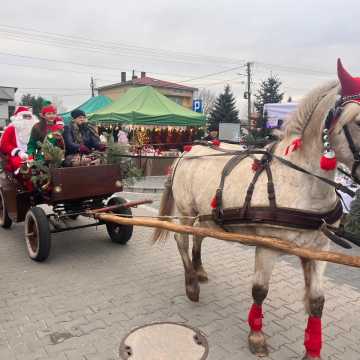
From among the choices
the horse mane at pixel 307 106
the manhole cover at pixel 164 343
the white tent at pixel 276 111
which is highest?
the white tent at pixel 276 111

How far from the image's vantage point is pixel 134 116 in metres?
12.6

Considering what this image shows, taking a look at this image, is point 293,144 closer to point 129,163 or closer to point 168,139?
point 129,163

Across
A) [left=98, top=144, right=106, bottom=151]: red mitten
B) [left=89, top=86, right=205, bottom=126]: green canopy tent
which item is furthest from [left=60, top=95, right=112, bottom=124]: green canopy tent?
[left=98, top=144, right=106, bottom=151]: red mitten

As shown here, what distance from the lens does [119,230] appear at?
16.9ft

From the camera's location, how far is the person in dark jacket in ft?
15.7

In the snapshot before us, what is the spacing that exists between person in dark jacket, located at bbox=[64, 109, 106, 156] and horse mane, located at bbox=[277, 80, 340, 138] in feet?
→ 10.5

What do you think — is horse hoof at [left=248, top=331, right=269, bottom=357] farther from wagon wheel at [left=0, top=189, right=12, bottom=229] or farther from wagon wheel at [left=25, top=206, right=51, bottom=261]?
wagon wheel at [left=0, top=189, right=12, bottom=229]

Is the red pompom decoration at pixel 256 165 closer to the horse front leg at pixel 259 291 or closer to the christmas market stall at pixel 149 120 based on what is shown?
the horse front leg at pixel 259 291

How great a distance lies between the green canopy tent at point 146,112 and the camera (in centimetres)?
1270

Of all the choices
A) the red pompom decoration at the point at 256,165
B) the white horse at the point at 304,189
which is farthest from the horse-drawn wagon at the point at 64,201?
the red pompom decoration at the point at 256,165

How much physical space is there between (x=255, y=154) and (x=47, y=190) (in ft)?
8.90

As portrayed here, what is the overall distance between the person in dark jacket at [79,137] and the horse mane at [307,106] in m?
3.20

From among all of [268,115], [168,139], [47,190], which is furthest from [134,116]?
[47,190]

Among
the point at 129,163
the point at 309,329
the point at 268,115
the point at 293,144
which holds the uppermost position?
the point at 268,115
